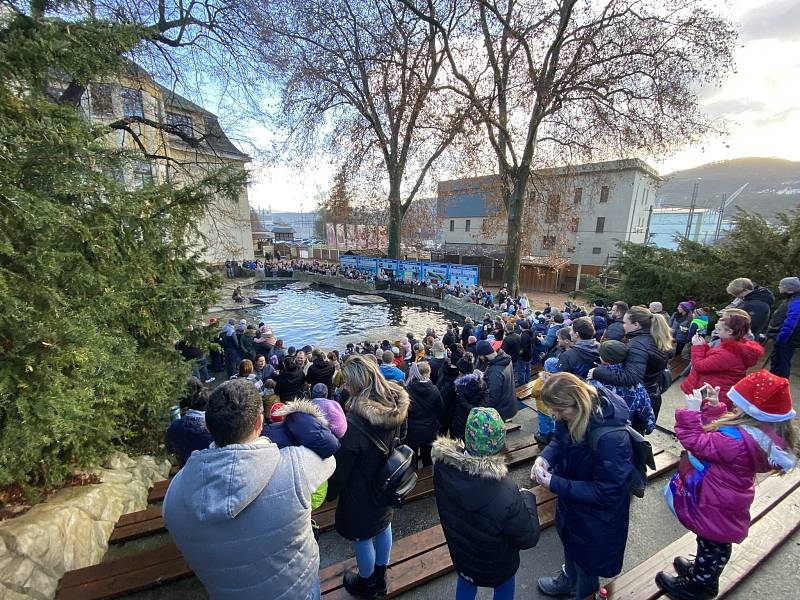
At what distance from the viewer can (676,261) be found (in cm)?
880

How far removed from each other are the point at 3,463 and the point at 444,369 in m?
3.84

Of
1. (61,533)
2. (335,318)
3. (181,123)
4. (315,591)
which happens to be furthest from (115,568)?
(335,318)

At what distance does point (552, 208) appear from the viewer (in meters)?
16.6

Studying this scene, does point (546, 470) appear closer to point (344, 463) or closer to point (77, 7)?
point (344, 463)

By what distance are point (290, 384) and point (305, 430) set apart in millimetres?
3764

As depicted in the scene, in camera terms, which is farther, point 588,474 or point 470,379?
point 470,379

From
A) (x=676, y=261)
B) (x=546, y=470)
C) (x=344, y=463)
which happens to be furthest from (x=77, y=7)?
(x=676, y=261)

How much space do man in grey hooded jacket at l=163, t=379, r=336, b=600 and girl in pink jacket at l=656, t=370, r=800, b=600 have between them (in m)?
1.96

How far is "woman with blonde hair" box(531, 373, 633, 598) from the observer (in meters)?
1.80

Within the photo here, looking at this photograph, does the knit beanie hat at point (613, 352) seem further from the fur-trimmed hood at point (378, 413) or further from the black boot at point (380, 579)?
the black boot at point (380, 579)

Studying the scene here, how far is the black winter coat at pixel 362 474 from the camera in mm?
1985

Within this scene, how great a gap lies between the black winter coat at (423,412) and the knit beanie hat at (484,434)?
Result: 1.84 m

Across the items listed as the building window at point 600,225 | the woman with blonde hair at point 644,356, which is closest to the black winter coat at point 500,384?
the woman with blonde hair at point 644,356

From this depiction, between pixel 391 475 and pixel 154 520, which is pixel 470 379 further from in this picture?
pixel 154 520
